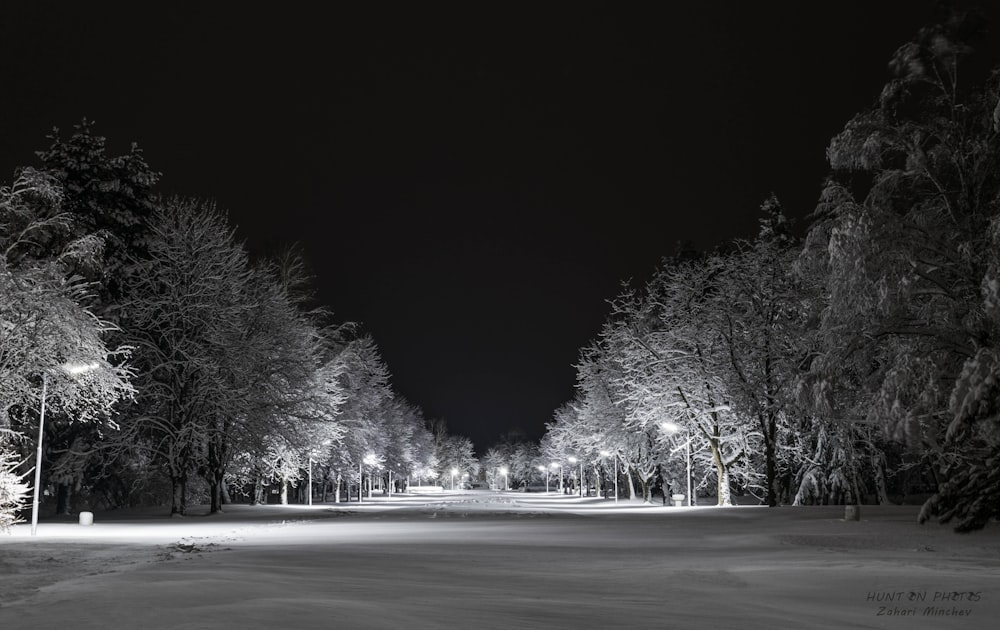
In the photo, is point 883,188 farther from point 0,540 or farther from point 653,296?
point 653,296

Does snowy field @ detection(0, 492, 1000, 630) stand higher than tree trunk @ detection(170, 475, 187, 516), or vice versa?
tree trunk @ detection(170, 475, 187, 516)

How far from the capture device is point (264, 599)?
8992mm

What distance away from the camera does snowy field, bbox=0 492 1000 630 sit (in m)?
8.42

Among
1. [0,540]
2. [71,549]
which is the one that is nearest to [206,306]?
[0,540]

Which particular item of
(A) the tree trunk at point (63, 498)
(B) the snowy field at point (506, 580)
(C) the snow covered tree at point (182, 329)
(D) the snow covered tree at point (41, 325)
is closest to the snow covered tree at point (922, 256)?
(B) the snowy field at point (506, 580)

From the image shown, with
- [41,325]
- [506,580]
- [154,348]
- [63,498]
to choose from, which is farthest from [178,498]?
[506,580]

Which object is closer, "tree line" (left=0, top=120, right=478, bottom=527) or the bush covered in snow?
the bush covered in snow

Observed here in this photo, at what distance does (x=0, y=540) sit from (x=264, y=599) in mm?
15538

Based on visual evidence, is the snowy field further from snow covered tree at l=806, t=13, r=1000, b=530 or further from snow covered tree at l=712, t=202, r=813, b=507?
snow covered tree at l=712, t=202, r=813, b=507

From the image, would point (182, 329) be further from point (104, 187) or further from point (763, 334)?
point (763, 334)

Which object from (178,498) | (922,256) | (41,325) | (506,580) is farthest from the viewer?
Result: (178,498)

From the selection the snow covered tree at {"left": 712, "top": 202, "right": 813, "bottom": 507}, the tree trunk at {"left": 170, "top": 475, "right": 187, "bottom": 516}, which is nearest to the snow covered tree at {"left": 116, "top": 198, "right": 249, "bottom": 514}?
the tree trunk at {"left": 170, "top": 475, "right": 187, "bottom": 516}

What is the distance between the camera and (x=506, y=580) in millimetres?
12312

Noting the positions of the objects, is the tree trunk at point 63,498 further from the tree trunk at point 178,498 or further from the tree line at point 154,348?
the tree trunk at point 178,498
